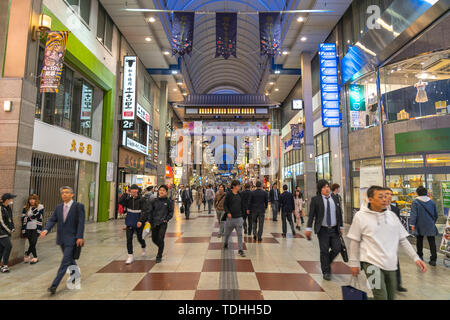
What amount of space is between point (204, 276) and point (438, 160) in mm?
9458

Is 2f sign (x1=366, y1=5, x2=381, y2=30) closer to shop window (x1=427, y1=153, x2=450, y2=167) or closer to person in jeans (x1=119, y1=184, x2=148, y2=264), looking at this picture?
shop window (x1=427, y1=153, x2=450, y2=167)

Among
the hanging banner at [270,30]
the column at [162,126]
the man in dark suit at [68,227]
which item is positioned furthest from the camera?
the column at [162,126]

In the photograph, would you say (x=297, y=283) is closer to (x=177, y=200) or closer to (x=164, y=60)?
(x=164, y=60)

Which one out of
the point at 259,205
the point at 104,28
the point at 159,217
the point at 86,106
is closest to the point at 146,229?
the point at 159,217

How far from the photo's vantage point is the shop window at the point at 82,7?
1101 centimetres

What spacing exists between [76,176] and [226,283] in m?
10.3

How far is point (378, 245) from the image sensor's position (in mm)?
2732

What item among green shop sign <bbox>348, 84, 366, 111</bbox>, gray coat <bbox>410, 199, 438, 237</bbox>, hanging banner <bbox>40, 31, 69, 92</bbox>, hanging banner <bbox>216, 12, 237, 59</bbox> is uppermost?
hanging banner <bbox>216, 12, 237, 59</bbox>

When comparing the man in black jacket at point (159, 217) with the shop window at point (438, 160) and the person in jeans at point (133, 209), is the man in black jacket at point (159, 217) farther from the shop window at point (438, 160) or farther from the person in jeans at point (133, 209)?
the shop window at point (438, 160)

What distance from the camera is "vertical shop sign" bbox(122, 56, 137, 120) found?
49.9 feet

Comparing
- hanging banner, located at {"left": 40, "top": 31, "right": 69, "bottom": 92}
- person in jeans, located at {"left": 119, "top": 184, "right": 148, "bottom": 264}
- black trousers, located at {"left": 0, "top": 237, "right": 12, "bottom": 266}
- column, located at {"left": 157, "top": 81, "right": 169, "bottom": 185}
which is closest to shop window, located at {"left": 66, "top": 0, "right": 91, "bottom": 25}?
hanging banner, located at {"left": 40, "top": 31, "right": 69, "bottom": 92}

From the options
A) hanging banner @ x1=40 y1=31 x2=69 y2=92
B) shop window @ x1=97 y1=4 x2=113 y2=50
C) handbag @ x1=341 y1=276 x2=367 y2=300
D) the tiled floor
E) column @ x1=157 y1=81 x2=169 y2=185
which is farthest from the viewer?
column @ x1=157 y1=81 x2=169 y2=185

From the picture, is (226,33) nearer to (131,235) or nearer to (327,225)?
(131,235)

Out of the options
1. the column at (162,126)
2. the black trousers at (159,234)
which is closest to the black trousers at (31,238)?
the black trousers at (159,234)
